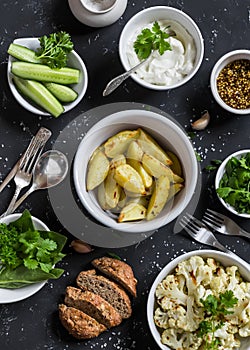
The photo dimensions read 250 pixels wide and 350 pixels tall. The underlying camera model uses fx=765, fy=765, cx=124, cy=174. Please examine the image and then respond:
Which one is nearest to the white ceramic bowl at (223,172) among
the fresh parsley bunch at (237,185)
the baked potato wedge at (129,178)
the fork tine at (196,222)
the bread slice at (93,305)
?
the fresh parsley bunch at (237,185)

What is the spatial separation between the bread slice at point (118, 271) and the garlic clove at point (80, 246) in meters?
0.05

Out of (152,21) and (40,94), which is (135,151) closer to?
(40,94)

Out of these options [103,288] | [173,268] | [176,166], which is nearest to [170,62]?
[176,166]

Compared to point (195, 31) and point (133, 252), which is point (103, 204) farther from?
point (195, 31)

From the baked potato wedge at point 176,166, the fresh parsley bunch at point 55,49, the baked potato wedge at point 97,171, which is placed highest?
the fresh parsley bunch at point 55,49

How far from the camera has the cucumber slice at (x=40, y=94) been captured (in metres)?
2.58

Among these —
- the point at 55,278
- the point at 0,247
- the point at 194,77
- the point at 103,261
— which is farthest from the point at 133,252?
the point at 194,77

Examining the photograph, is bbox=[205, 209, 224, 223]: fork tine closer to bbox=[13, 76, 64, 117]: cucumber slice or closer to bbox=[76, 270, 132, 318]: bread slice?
bbox=[76, 270, 132, 318]: bread slice

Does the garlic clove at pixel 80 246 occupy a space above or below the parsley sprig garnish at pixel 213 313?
above

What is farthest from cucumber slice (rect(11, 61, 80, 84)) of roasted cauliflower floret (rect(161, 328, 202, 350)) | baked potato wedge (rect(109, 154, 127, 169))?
roasted cauliflower floret (rect(161, 328, 202, 350))

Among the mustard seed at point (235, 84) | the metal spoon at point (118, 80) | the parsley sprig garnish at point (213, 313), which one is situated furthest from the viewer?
the mustard seed at point (235, 84)

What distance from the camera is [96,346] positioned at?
8.73 ft

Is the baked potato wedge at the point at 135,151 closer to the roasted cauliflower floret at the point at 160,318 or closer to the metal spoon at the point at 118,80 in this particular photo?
the metal spoon at the point at 118,80

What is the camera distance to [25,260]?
2512 mm
